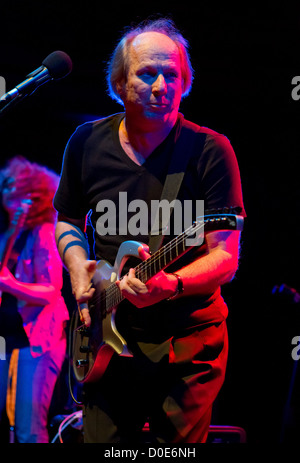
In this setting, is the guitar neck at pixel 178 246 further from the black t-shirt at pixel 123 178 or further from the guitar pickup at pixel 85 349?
the guitar pickup at pixel 85 349

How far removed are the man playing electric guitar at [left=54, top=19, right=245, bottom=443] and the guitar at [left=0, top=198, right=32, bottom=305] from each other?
1525mm

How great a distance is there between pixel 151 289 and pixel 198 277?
0.20 metres

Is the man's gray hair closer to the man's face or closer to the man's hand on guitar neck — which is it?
the man's face

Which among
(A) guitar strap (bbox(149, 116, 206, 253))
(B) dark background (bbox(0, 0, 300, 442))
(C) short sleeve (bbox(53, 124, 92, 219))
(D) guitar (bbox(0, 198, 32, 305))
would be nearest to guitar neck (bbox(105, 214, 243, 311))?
(A) guitar strap (bbox(149, 116, 206, 253))

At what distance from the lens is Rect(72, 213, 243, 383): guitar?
69.0 inches

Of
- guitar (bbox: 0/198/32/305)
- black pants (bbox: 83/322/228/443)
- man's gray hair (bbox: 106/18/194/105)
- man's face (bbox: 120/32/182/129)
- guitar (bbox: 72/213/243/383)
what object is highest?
man's gray hair (bbox: 106/18/194/105)

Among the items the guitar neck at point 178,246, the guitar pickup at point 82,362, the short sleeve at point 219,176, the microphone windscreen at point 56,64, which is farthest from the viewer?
the guitar pickup at point 82,362

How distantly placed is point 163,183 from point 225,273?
20.5 inches

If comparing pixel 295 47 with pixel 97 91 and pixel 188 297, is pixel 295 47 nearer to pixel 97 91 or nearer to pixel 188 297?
pixel 97 91

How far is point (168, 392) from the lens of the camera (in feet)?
6.52

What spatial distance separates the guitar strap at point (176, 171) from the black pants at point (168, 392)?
440 millimetres

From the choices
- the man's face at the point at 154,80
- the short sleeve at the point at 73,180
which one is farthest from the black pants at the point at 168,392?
the man's face at the point at 154,80

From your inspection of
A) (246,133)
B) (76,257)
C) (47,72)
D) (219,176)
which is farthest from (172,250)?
(246,133)

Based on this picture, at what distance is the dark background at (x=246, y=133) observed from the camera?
4559 mm
